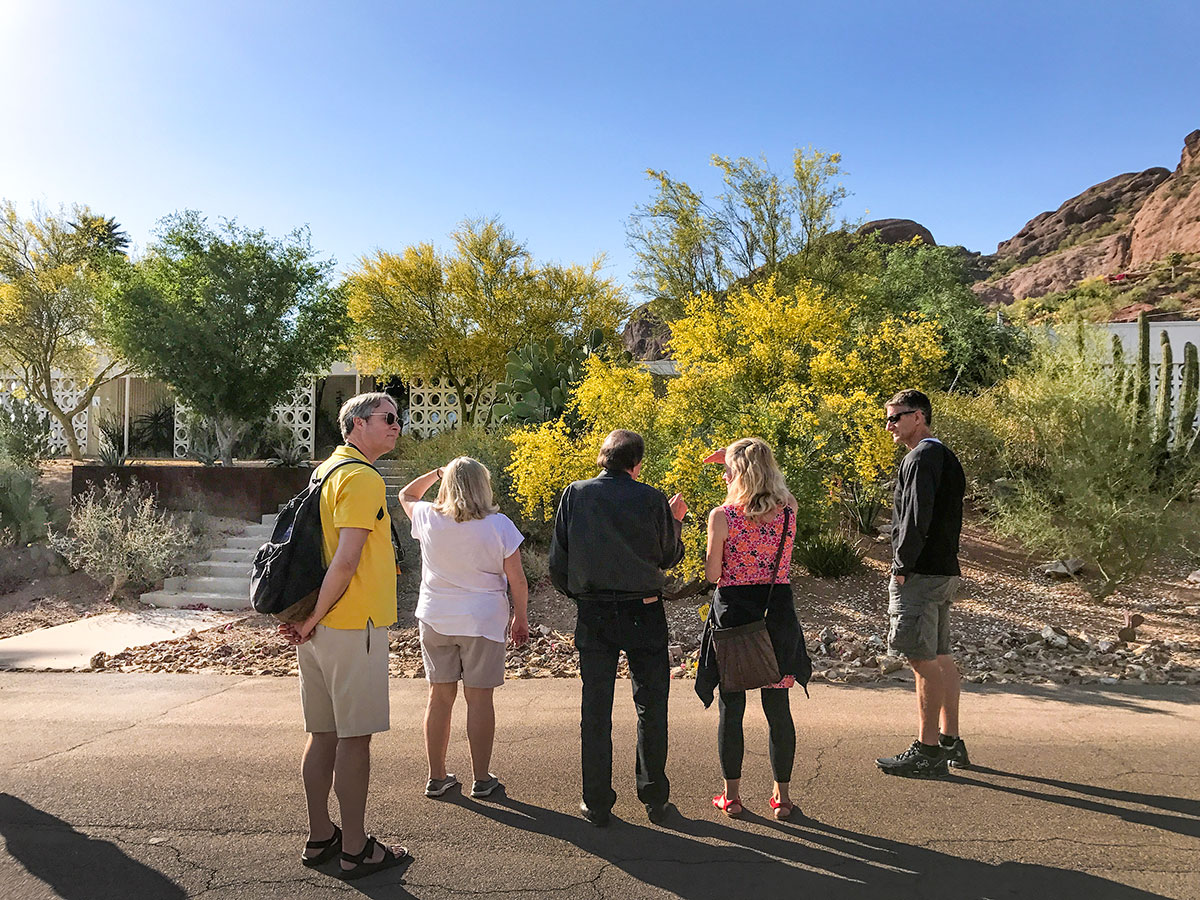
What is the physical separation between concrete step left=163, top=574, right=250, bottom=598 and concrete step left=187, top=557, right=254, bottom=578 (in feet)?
0.56

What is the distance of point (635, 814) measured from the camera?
12.1 ft

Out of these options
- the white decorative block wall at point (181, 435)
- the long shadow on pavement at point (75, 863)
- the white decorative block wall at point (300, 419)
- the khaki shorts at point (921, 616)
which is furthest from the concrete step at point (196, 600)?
the white decorative block wall at point (181, 435)

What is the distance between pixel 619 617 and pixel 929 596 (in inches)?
67.4

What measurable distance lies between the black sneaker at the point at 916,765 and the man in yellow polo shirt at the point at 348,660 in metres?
2.47

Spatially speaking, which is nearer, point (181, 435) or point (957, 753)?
point (957, 753)

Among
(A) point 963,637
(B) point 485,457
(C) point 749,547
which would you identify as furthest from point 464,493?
(B) point 485,457

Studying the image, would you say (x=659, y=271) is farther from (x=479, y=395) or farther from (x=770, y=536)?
(x=770, y=536)

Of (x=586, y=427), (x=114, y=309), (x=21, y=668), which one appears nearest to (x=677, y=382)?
(x=586, y=427)

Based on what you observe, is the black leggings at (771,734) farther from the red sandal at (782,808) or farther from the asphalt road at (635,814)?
the asphalt road at (635,814)

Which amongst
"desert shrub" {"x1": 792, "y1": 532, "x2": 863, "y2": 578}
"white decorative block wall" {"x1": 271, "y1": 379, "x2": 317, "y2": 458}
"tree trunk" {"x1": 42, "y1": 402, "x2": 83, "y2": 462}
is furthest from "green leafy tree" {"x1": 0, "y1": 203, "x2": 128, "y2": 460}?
"desert shrub" {"x1": 792, "y1": 532, "x2": 863, "y2": 578}

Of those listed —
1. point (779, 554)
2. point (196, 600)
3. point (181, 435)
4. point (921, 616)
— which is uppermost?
point (181, 435)

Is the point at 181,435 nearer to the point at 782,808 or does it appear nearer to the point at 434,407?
the point at 434,407

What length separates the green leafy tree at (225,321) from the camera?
12047 mm

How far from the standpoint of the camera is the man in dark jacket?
3.56m
